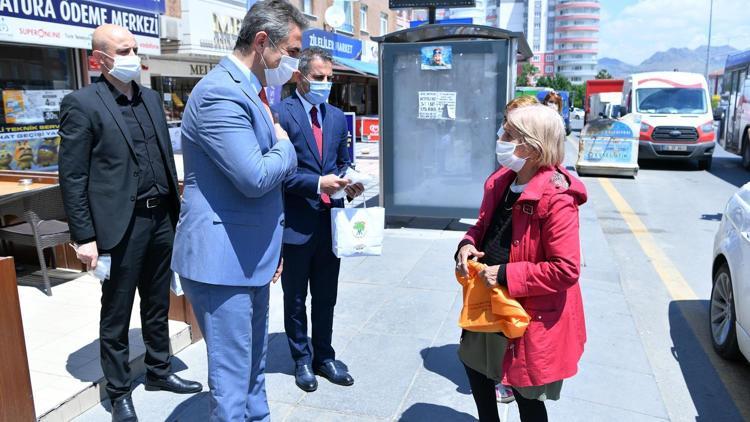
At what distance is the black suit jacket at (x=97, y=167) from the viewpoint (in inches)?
111

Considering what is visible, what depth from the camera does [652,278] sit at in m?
6.11

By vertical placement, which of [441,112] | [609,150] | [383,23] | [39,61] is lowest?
[609,150]

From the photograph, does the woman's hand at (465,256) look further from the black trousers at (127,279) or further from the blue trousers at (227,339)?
the black trousers at (127,279)

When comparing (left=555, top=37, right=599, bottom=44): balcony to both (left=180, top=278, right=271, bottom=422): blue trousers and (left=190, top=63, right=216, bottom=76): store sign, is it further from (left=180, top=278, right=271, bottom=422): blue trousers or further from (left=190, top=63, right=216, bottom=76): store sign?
(left=180, top=278, right=271, bottom=422): blue trousers

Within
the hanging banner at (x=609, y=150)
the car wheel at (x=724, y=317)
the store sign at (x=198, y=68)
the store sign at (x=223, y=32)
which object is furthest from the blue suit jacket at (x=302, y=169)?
the store sign at (x=198, y=68)

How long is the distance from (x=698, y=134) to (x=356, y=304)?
12.8 metres

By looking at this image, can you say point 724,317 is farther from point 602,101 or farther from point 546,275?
point 602,101

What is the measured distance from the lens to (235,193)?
7.23 feet

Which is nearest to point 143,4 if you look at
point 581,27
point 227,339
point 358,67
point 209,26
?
point 209,26

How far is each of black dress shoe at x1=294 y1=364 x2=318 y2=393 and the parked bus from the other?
1439cm

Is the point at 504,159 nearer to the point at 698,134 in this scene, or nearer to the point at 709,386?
the point at 709,386

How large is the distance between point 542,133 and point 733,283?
7.48ft

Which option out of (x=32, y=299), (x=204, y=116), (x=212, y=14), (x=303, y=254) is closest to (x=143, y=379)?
(x=303, y=254)

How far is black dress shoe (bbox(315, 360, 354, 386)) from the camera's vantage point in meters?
3.52
